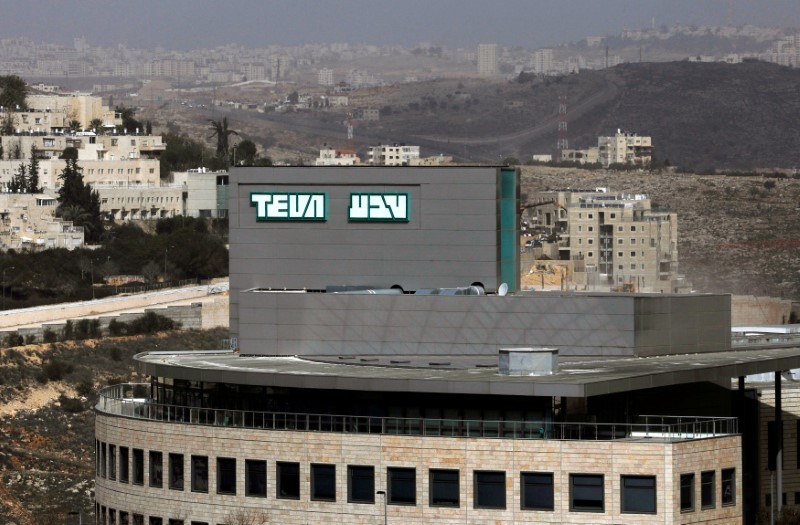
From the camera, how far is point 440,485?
6194 cm

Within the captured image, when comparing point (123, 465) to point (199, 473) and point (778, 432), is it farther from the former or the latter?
point (778, 432)

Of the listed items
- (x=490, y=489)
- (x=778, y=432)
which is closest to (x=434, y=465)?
(x=490, y=489)

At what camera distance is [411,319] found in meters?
71.4

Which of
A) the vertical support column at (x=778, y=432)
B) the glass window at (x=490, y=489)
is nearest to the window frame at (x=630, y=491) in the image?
the glass window at (x=490, y=489)

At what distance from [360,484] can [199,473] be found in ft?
18.2

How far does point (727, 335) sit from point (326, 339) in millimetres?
13790

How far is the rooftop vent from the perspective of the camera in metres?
64.5

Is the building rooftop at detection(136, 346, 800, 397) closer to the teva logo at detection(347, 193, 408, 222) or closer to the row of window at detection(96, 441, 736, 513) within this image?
the row of window at detection(96, 441, 736, 513)

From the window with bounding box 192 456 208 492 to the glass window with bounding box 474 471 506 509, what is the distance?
8813 millimetres

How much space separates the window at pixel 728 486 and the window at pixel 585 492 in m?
4.01

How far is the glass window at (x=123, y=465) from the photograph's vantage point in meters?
67.9

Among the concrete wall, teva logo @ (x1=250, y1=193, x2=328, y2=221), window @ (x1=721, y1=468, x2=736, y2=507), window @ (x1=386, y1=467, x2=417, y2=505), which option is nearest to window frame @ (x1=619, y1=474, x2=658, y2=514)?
the concrete wall

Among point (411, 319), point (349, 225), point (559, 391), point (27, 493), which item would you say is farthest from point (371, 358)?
point (27, 493)

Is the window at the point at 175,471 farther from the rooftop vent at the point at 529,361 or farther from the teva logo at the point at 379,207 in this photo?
the teva logo at the point at 379,207
